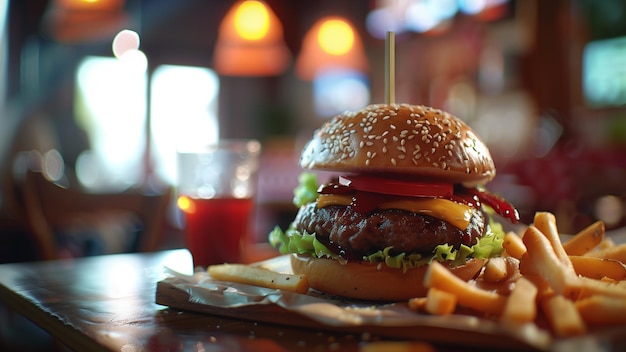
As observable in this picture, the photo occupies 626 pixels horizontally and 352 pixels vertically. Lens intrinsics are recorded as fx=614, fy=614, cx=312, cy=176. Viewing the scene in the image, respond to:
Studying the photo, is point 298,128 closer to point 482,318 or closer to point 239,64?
point 239,64

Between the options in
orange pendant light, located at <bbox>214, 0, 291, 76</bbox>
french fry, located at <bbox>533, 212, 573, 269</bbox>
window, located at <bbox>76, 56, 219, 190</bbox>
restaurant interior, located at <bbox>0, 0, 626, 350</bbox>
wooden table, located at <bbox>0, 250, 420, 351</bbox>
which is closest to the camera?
wooden table, located at <bbox>0, 250, 420, 351</bbox>

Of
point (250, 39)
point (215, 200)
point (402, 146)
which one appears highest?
point (250, 39)

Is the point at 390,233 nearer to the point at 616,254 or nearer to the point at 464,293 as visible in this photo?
the point at 464,293

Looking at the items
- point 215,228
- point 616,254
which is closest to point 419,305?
point 616,254

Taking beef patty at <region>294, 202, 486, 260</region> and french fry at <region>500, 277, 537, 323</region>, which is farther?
beef patty at <region>294, 202, 486, 260</region>

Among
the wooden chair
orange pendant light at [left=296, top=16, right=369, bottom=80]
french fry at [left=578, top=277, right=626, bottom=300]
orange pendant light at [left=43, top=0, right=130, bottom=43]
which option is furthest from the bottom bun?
orange pendant light at [left=296, top=16, right=369, bottom=80]

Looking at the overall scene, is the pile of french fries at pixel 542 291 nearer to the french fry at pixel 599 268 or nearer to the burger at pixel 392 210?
the french fry at pixel 599 268

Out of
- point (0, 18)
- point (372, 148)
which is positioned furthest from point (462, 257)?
point (0, 18)

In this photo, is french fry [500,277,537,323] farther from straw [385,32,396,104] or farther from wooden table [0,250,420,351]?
straw [385,32,396,104]
